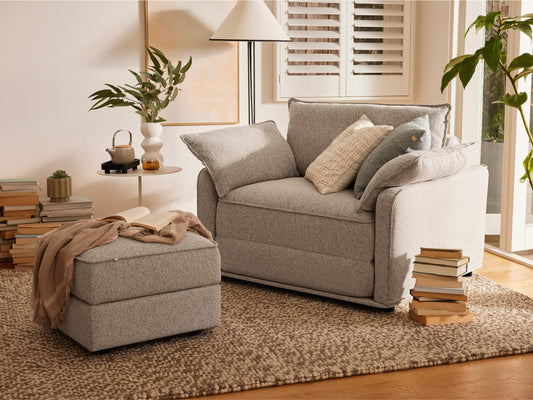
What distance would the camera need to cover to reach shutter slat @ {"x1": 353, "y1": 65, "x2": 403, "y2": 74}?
549 cm

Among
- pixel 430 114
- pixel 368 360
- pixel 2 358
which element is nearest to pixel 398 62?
pixel 430 114

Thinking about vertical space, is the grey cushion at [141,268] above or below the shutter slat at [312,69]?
below

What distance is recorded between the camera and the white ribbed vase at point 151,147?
445 centimetres

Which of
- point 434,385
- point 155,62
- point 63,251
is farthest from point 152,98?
point 434,385

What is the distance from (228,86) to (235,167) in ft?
4.80

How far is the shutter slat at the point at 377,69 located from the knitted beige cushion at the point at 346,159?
1810 mm

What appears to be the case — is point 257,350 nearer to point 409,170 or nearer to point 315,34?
point 409,170

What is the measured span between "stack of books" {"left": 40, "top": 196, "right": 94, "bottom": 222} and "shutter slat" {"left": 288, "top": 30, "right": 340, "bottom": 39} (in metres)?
1.96

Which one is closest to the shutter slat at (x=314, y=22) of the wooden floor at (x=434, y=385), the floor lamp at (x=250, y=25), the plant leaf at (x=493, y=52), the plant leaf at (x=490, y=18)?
the floor lamp at (x=250, y=25)

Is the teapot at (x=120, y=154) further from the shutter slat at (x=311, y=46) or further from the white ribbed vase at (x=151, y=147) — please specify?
the shutter slat at (x=311, y=46)

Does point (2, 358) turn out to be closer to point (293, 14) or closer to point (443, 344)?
point (443, 344)

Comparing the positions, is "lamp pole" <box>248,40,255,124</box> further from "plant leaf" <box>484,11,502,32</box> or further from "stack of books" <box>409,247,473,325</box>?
"stack of books" <box>409,247,473,325</box>

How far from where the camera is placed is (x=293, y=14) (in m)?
5.25

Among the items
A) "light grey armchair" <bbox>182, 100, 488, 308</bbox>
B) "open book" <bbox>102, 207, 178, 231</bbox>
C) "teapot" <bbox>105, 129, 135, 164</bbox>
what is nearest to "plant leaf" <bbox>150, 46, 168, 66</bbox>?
"teapot" <bbox>105, 129, 135, 164</bbox>
